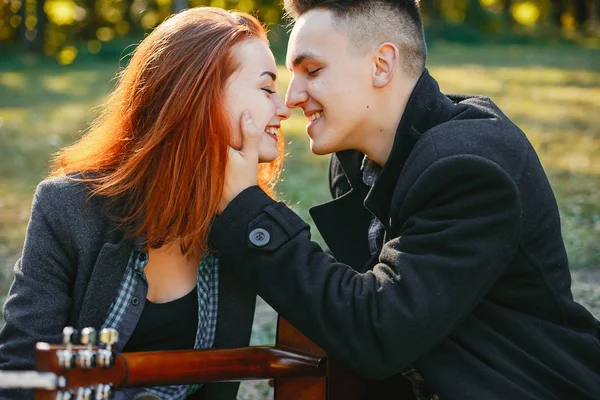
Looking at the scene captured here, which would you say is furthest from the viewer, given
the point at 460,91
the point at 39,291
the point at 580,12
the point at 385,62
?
the point at 580,12

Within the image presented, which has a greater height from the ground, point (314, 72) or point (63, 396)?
point (314, 72)

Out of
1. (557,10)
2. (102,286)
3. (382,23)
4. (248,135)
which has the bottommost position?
(557,10)

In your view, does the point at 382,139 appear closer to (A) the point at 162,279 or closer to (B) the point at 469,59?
(A) the point at 162,279

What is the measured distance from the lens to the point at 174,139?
2914 millimetres

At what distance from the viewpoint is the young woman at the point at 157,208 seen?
278cm

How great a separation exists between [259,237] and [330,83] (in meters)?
0.78

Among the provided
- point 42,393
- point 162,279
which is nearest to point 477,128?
point 162,279

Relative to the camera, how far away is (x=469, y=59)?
21719 millimetres

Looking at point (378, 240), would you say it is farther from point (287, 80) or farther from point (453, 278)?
point (287, 80)

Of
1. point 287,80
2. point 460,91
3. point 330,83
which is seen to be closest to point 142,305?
point 330,83

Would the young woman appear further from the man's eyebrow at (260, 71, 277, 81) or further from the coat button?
the coat button

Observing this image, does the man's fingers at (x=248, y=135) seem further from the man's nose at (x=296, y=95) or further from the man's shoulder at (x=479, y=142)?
the man's shoulder at (x=479, y=142)

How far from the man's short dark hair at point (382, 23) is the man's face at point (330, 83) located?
0.04m

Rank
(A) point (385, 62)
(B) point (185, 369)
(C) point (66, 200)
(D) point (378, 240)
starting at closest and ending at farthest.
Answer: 1. (B) point (185, 369)
2. (C) point (66, 200)
3. (A) point (385, 62)
4. (D) point (378, 240)
